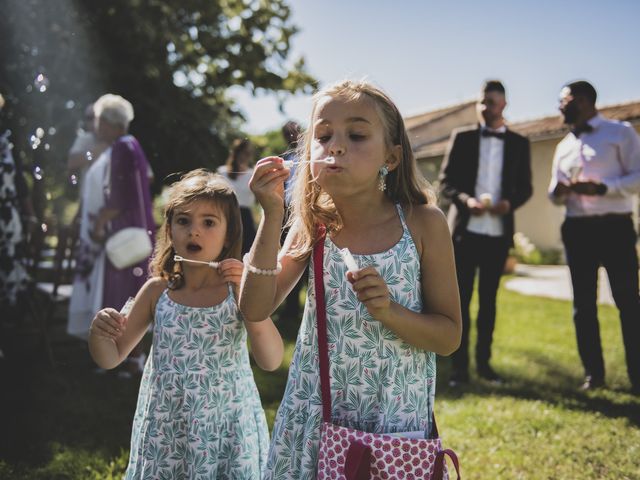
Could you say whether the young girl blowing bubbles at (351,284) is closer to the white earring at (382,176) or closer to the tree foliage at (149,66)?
the white earring at (382,176)

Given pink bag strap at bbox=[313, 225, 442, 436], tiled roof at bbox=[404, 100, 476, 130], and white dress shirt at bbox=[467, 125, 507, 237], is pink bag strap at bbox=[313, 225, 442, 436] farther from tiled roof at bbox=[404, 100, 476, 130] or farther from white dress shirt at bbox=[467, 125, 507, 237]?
tiled roof at bbox=[404, 100, 476, 130]

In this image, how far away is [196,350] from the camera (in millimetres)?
2373

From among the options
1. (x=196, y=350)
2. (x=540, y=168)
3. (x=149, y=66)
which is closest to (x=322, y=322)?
(x=196, y=350)

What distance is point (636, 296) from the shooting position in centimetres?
464

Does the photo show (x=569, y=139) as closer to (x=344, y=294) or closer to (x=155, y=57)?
(x=344, y=294)

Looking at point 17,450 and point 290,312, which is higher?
point 290,312

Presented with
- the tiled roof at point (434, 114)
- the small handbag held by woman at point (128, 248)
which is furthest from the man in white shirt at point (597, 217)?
the tiled roof at point (434, 114)

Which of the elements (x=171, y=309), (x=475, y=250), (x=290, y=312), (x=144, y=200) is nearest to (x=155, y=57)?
(x=290, y=312)

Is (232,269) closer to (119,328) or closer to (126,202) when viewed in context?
(119,328)

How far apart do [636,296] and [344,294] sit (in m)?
3.58

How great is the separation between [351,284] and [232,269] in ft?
2.25

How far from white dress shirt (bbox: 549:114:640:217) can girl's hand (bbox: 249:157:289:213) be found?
147 inches

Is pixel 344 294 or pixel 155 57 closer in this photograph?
pixel 344 294

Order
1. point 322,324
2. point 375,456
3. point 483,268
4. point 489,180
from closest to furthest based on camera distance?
point 375,456 → point 322,324 → point 483,268 → point 489,180
